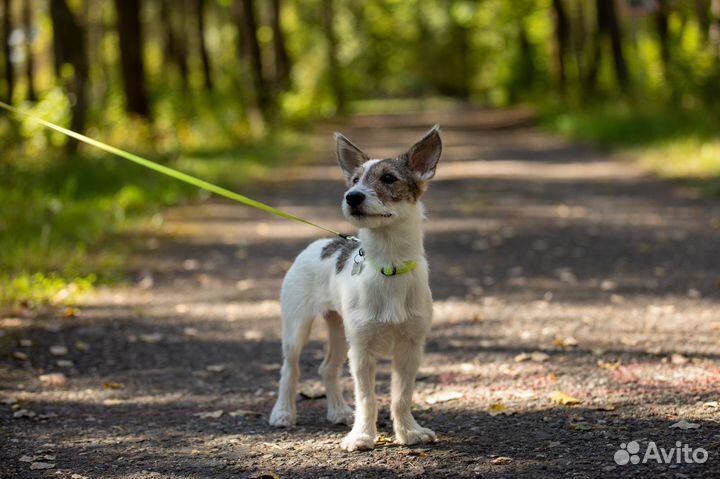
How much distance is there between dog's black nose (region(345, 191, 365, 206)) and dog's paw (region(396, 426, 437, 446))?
1.30 meters

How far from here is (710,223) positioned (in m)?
12.6

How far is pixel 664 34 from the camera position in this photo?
28.4 m

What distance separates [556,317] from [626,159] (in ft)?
47.8

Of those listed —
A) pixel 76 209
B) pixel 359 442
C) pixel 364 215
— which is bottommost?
pixel 359 442

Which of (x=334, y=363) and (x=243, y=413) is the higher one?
(x=334, y=363)

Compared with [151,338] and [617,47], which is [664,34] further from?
[151,338]

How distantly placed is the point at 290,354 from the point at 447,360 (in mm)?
1742

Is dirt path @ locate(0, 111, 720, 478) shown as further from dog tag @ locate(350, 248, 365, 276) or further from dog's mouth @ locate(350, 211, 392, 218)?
dog's mouth @ locate(350, 211, 392, 218)

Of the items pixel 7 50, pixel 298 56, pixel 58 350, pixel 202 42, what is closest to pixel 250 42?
pixel 202 42

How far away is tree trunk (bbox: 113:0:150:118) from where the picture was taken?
934 inches

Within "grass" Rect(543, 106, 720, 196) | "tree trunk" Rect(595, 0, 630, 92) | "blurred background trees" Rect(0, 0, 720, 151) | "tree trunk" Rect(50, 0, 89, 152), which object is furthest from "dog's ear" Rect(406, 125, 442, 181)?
"tree trunk" Rect(595, 0, 630, 92)

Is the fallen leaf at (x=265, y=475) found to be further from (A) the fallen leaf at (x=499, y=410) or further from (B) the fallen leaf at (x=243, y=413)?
(A) the fallen leaf at (x=499, y=410)

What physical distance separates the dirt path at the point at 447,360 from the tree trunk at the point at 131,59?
10.6 meters

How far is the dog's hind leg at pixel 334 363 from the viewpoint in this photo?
5738mm
